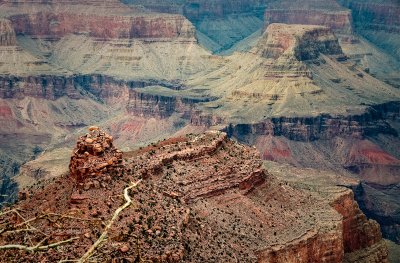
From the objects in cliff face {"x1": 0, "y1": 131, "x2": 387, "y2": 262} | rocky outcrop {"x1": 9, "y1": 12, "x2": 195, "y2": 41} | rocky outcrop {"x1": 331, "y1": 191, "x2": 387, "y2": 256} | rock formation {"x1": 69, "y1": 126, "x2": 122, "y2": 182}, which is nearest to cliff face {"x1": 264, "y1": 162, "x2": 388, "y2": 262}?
rocky outcrop {"x1": 331, "y1": 191, "x2": 387, "y2": 256}

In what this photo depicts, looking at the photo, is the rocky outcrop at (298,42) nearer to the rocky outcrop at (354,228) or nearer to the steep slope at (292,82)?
the steep slope at (292,82)

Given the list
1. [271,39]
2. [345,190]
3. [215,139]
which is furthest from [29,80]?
[215,139]

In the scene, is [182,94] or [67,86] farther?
[67,86]

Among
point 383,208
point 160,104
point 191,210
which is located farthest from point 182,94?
point 191,210

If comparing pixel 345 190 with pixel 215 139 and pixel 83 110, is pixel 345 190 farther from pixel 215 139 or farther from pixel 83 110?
pixel 83 110

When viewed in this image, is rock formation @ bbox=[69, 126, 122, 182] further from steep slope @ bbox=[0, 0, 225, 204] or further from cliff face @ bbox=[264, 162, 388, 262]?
steep slope @ bbox=[0, 0, 225, 204]

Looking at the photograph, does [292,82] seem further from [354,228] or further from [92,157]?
[92,157]
